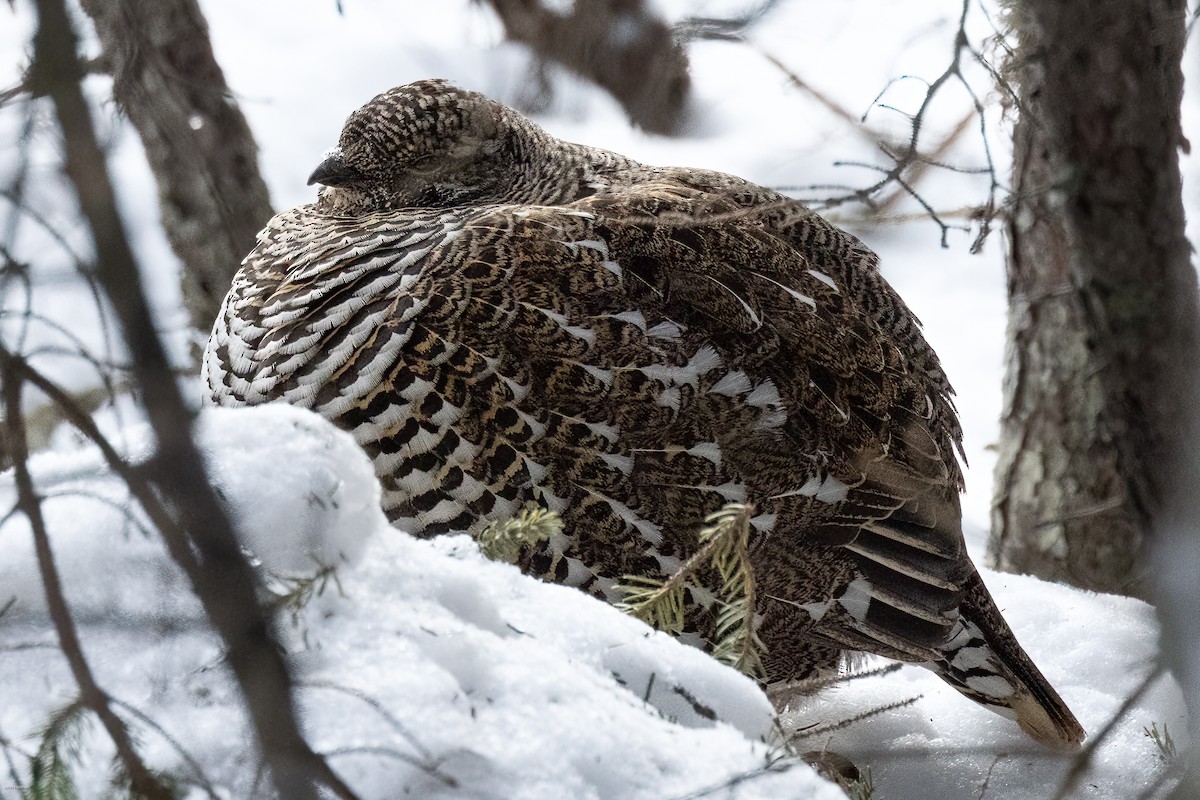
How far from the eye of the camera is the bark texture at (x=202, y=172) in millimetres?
3982

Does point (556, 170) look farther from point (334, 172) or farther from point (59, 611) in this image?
point (59, 611)

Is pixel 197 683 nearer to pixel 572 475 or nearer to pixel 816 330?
pixel 572 475

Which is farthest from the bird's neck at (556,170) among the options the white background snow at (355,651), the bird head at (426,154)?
the white background snow at (355,651)

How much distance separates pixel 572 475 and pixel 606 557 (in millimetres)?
217

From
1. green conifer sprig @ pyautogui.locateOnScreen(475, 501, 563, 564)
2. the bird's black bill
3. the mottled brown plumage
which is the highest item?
the bird's black bill

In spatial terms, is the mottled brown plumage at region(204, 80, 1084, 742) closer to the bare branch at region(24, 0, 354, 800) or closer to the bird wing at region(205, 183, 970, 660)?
the bird wing at region(205, 183, 970, 660)

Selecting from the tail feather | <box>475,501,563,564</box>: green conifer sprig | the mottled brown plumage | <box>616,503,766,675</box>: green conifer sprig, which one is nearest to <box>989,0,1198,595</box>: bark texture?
the tail feather

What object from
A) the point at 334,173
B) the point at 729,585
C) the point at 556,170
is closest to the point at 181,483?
the point at 729,585

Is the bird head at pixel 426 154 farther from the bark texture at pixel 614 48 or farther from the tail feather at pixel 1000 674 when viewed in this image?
the tail feather at pixel 1000 674

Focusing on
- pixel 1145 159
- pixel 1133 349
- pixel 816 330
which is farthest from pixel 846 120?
pixel 1145 159

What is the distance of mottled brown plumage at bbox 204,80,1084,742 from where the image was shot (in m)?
2.62

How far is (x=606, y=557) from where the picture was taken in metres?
2.71

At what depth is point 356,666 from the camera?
138 cm

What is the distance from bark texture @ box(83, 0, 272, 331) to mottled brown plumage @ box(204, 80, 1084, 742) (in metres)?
1.03
